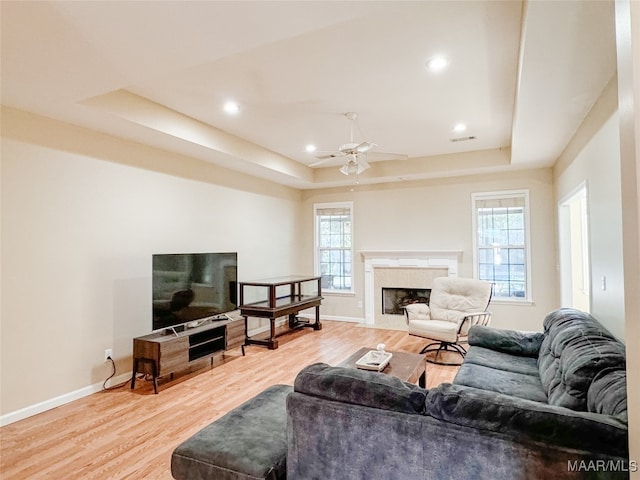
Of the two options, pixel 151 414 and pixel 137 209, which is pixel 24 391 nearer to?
pixel 151 414

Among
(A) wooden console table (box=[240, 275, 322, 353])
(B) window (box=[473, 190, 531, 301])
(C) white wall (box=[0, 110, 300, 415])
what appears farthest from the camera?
(B) window (box=[473, 190, 531, 301])

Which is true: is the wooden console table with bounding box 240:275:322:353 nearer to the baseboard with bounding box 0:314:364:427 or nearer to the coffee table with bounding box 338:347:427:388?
the baseboard with bounding box 0:314:364:427

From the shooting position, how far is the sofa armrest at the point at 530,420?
3.94ft

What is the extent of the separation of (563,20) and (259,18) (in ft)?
5.17

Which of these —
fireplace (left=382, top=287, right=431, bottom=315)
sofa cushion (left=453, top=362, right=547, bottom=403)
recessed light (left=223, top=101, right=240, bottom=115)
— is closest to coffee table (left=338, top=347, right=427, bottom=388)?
sofa cushion (left=453, top=362, right=547, bottom=403)

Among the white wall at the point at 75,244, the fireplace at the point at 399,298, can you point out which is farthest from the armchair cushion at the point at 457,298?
the white wall at the point at 75,244

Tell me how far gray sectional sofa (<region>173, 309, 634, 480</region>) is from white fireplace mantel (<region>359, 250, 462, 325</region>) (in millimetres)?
3987

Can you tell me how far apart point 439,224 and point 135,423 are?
16.9 ft

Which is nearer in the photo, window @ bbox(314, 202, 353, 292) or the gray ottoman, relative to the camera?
the gray ottoman

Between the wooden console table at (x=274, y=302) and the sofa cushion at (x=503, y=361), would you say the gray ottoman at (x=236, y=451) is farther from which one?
the wooden console table at (x=274, y=302)

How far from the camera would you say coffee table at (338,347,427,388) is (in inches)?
111

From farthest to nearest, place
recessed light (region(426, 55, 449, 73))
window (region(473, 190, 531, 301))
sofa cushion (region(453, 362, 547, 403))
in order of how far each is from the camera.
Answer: window (region(473, 190, 531, 301)) < recessed light (region(426, 55, 449, 73)) < sofa cushion (region(453, 362, 547, 403))

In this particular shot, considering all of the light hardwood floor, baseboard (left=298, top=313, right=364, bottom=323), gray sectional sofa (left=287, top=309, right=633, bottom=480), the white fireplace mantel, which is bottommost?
the light hardwood floor

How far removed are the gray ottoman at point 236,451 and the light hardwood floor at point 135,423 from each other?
67cm
